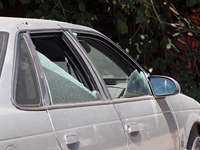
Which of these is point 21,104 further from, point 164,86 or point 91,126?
point 164,86

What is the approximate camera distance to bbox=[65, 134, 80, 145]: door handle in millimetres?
1911

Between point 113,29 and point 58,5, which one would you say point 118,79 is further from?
point 113,29

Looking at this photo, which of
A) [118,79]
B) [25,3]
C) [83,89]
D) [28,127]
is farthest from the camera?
[25,3]

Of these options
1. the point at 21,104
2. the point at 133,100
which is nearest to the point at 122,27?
the point at 133,100

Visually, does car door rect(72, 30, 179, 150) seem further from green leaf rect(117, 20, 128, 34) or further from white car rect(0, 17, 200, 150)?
green leaf rect(117, 20, 128, 34)

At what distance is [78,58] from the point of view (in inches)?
98.1

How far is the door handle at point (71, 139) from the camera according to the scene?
75.2 inches

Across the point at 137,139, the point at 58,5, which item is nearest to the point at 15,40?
the point at 137,139

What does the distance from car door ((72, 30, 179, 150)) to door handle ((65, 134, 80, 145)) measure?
0.55 meters

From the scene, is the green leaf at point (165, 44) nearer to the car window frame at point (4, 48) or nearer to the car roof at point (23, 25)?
the car roof at point (23, 25)

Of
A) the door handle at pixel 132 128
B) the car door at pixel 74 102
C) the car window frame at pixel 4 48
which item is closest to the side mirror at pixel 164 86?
the door handle at pixel 132 128

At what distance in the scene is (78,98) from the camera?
2.27 meters

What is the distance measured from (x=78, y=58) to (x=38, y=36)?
1.22 ft

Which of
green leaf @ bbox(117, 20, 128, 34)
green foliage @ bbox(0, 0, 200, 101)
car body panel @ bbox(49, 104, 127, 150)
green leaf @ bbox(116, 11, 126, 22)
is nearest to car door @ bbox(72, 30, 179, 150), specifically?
car body panel @ bbox(49, 104, 127, 150)
